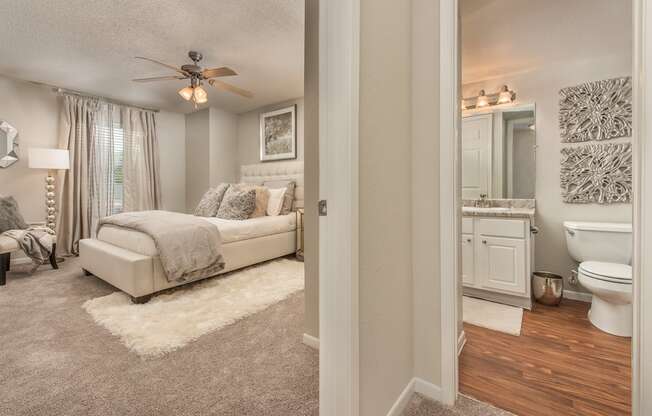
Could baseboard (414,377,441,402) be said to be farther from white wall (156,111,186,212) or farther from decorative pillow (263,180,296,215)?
white wall (156,111,186,212)

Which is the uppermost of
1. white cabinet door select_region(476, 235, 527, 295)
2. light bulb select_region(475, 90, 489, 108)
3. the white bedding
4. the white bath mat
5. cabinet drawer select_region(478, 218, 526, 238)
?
light bulb select_region(475, 90, 489, 108)

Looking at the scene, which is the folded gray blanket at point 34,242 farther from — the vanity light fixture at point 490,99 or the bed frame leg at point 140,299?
the vanity light fixture at point 490,99

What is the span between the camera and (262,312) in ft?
7.55

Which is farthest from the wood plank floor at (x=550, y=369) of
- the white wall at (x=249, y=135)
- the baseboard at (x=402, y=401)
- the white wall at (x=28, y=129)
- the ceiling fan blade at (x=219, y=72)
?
the white wall at (x=28, y=129)

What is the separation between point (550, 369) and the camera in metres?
1.58

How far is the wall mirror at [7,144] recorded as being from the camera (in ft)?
12.0

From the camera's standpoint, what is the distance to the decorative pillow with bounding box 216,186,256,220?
375cm

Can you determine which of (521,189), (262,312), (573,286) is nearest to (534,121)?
(521,189)

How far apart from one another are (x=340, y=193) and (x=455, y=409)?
114 centimetres

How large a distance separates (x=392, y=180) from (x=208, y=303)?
198cm

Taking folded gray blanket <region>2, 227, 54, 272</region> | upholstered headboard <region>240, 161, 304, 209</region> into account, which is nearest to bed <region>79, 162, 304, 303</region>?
upholstered headboard <region>240, 161, 304, 209</region>

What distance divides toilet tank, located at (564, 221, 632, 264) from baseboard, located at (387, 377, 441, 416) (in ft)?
6.09

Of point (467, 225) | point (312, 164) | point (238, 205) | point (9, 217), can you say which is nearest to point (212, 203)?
point (238, 205)

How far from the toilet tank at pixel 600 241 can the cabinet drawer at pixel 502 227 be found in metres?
0.44
